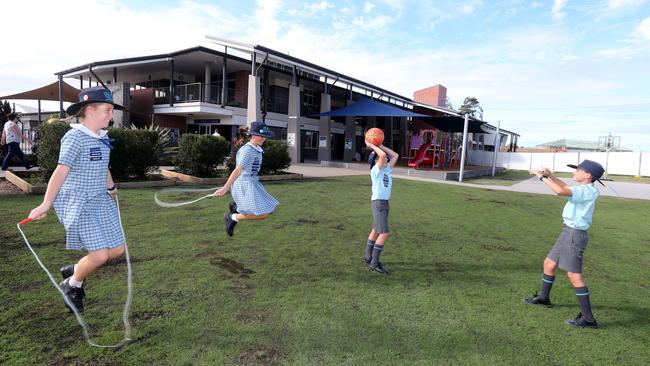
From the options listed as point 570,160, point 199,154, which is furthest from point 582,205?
point 570,160

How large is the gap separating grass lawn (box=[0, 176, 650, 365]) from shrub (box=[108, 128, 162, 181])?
3420mm

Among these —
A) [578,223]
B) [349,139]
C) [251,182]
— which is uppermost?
[349,139]

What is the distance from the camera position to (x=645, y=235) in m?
8.34

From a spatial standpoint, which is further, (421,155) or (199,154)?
(421,155)

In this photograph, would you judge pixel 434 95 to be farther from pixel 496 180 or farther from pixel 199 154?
pixel 199 154

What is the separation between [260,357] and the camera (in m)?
2.87

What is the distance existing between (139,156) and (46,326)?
876cm

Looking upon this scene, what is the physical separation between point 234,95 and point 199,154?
15.4 m

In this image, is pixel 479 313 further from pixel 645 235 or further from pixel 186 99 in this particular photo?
pixel 186 99

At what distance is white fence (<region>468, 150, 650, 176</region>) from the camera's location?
1282 inches

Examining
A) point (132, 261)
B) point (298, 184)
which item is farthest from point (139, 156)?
point (132, 261)

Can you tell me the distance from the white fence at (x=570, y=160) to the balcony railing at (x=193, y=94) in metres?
23.5

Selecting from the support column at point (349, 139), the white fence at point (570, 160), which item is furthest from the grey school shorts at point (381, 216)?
the white fence at point (570, 160)

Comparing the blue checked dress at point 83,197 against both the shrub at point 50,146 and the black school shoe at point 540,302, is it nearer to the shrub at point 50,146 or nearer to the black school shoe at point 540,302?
the black school shoe at point 540,302
